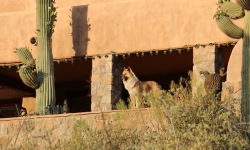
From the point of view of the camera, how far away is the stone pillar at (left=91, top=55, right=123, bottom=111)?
74.6 feet

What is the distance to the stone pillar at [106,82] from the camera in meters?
22.7

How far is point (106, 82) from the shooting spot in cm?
2288

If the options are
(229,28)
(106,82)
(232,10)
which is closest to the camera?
(229,28)

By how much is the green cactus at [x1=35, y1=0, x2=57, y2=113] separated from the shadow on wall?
77 cm

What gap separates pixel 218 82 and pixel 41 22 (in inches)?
223

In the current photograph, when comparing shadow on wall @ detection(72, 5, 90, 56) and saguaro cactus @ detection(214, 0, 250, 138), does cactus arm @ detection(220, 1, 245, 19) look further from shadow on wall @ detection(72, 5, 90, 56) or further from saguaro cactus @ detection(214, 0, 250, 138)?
shadow on wall @ detection(72, 5, 90, 56)

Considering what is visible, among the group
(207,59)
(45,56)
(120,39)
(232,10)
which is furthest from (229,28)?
(45,56)

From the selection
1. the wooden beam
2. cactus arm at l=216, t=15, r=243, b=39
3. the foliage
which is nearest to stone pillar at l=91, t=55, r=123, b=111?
the wooden beam

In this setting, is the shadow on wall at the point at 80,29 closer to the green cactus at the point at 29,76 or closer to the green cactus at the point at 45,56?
the green cactus at the point at 45,56

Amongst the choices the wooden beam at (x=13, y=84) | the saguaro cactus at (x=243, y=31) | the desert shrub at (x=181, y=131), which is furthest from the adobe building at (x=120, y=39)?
the desert shrub at (x=181, y=131)

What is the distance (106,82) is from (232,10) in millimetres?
5133

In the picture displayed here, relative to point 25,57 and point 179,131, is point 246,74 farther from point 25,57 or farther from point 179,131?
point 25,57

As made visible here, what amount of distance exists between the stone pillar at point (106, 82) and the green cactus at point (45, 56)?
3.98 ft

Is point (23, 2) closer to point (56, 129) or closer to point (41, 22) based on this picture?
point (41, 22)
